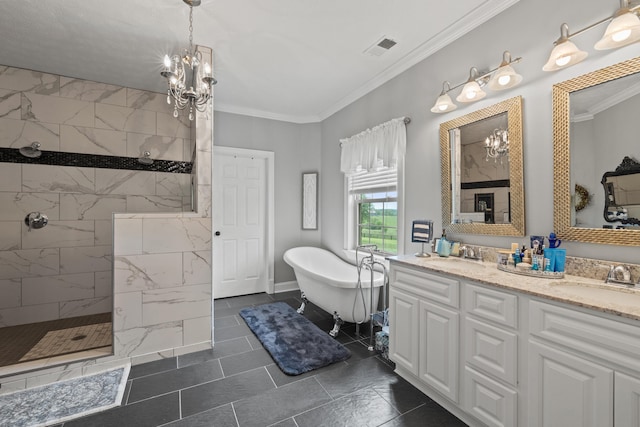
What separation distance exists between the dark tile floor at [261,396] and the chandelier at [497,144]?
175 cm

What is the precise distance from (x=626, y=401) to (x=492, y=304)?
1.78ft

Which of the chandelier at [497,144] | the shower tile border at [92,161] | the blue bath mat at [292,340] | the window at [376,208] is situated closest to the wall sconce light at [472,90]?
the chandelier at [497,144]

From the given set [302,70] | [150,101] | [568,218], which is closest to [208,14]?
[302,70]

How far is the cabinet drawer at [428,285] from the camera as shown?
1682 mm

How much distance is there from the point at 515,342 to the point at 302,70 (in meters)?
2.90

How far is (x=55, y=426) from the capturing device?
165 cm

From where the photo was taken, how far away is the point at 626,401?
1.06 meters

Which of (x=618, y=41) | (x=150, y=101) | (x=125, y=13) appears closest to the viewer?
(x=618, y=41)

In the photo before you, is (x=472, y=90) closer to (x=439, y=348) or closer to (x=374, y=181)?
(x=374, y=181)

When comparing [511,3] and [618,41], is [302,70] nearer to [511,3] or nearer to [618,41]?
[511,3]

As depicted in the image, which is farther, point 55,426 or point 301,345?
point 301,345

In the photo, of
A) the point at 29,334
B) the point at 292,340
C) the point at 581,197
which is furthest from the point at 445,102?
the point at 29,334

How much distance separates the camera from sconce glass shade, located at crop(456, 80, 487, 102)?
2.02 metres

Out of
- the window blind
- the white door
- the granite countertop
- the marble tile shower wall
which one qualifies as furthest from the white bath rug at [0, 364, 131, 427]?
the window blind
